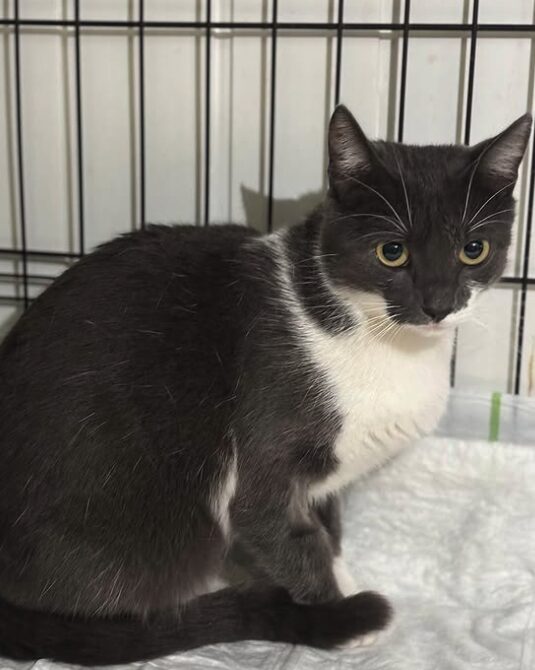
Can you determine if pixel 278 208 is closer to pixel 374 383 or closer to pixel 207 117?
pixel 207 117

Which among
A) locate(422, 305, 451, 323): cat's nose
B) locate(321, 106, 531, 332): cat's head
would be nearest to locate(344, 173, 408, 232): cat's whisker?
locate(321, 106, 531, 332): cat's head

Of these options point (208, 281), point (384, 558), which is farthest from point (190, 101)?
point (384, 558)

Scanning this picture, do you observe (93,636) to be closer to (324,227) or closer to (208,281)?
(208,281)

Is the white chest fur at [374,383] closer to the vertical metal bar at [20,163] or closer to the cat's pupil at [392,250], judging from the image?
the cat's pupil at [392,250]

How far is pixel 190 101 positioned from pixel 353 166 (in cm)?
54

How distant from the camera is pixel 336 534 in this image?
1357 mm

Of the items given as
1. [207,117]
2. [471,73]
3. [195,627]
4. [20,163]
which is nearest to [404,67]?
[471,73]

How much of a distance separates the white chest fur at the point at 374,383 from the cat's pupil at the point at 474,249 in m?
0.13

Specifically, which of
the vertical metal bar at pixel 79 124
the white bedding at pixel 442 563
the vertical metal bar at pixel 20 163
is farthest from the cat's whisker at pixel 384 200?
the vertical metal bar at pixel 20 163

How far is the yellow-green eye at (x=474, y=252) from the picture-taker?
3.52ft

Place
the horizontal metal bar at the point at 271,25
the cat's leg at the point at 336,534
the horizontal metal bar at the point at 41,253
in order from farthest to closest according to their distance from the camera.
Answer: the horizontal metal bar at the point at 41,253
the horizontal metal bar at the point at 271,25
the cat's leg at the point at 336,534

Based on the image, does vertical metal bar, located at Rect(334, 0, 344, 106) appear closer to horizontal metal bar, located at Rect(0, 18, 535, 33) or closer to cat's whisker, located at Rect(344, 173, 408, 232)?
horizontal metal bar, located at Rect(0, 18, 535, 33)

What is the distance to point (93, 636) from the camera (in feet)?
3.66

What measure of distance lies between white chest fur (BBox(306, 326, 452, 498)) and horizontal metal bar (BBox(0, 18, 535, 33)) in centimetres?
54
